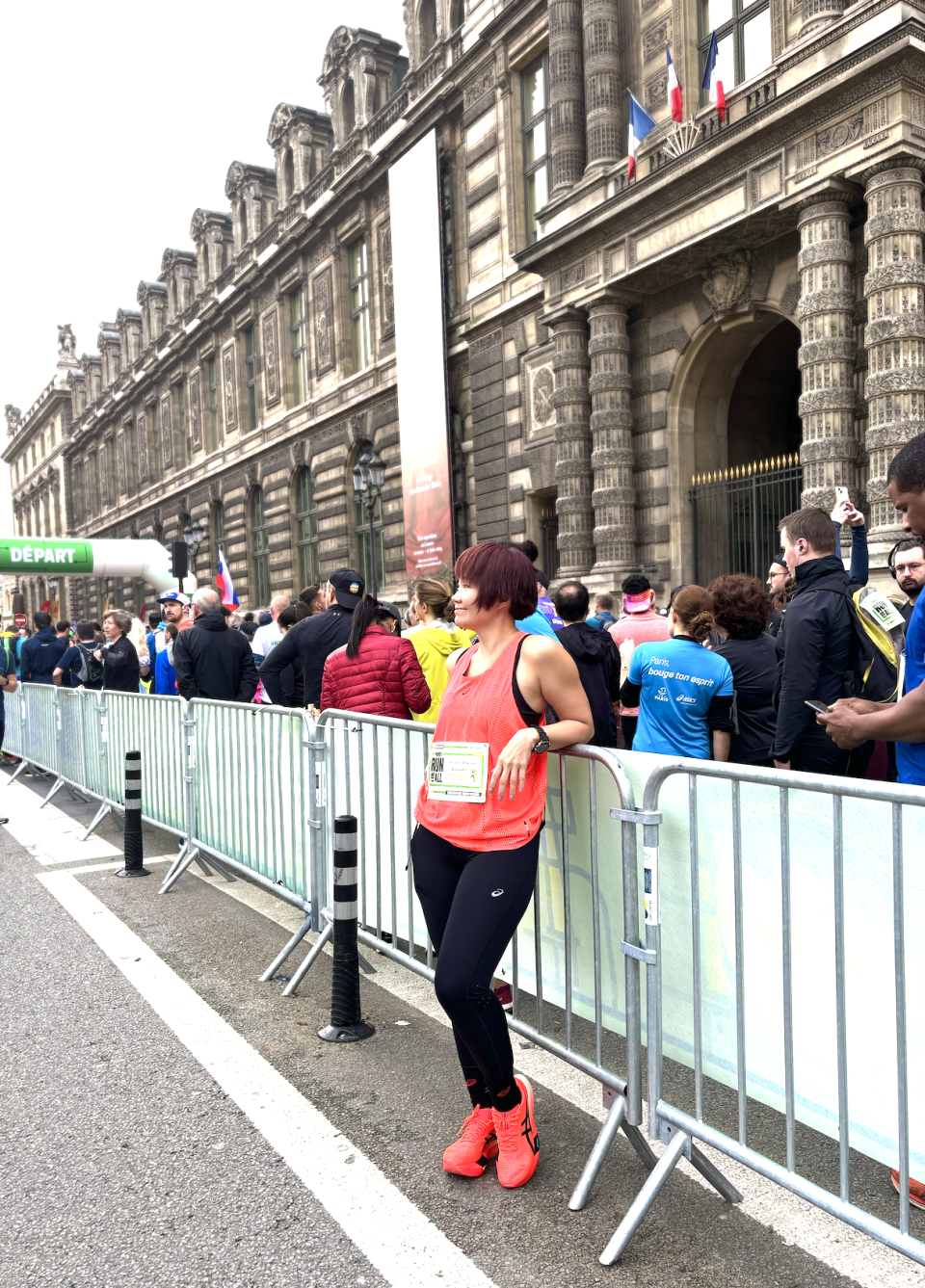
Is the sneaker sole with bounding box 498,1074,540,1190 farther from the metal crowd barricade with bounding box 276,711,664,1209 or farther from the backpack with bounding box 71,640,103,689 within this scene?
the backpack with bounding box 71,640,103,689

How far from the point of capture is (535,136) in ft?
56.6

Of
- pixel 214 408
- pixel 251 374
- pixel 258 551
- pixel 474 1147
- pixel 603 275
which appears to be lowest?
pixel 474 1147

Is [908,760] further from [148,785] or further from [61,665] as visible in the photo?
[61,665]

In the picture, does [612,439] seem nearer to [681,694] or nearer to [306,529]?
[681,694]

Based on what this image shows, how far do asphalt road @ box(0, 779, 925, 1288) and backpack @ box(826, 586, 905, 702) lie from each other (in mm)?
1995

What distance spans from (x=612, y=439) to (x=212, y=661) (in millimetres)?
8441

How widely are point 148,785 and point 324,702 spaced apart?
3010 mm

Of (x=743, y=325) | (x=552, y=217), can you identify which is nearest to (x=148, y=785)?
(x=743, y=325)

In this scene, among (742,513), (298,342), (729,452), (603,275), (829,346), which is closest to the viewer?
(829,346)

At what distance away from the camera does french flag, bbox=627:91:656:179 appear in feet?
42.5

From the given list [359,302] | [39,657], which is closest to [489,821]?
[39,657]

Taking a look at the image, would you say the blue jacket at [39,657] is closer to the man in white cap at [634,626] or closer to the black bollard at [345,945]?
the man in white cap at [634,626]

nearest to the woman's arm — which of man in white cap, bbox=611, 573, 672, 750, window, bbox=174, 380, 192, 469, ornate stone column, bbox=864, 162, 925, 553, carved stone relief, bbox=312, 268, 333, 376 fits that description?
man in white cap, bbox=611, 573, 672, 750

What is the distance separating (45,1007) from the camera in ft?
14.5
